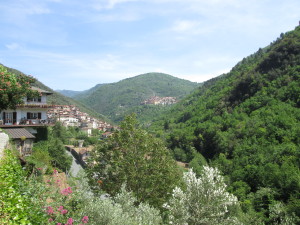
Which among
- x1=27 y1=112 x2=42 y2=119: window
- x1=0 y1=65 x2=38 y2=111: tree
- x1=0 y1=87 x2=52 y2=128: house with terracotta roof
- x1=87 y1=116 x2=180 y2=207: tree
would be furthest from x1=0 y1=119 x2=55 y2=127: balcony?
x1=87 y1=116 x2=180 y2=207: tree

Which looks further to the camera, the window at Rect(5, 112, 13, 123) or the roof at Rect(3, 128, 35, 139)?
the window at Rect(5, 112, 13, 123)

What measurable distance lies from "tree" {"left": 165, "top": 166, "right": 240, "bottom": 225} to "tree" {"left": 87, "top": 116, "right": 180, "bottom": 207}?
2328 mm

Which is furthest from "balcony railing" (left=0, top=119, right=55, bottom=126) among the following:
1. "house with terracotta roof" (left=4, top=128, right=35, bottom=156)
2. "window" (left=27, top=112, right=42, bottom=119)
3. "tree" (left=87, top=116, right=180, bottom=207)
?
"tree" (left=87, top=116, right=180, bottom=207)

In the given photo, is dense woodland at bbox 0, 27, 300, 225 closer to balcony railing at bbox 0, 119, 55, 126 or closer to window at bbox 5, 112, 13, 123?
balcony railing at bbox 0, 119, 55, 126

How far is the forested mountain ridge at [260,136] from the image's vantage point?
3497 centimetres

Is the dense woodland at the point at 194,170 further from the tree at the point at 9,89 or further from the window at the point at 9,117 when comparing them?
the window at the point at 9,117

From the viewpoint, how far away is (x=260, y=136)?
5038cm

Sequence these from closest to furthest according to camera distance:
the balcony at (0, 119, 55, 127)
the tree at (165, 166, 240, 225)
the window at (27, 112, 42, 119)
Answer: the tree at (165, 166, 240, 225) < the balcony at (0, 119, 55, 127) < the window at (27, 112, 42, 119)

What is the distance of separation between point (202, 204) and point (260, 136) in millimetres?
45527

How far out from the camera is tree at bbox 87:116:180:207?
38.3ft

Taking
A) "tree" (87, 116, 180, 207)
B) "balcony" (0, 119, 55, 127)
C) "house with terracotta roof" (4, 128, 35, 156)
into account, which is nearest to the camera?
"tree" (87, 116, 180, 207)

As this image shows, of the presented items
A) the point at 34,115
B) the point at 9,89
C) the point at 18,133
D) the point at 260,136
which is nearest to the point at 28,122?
the point at 34,115

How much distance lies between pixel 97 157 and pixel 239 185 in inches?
1330

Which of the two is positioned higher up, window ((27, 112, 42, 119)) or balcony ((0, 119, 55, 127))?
window ((27, 112, 42, 119))
